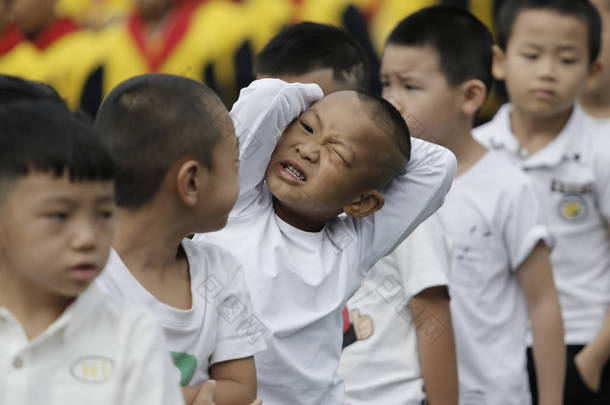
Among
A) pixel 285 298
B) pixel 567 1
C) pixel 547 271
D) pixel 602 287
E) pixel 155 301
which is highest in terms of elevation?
pixel 567 1

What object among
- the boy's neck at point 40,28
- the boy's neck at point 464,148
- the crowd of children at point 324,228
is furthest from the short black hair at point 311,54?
the boy's neck at point 40,28

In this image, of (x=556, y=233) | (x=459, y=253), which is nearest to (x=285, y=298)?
(x=459, y=253)

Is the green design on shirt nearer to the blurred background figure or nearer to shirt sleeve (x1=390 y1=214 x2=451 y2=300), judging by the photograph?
shirt sleeve (x1=390 y1=214 x2=451 y2=300)

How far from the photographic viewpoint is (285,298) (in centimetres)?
207

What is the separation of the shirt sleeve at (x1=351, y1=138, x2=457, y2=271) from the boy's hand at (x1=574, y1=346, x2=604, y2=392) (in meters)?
1.34

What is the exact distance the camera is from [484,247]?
299 cm

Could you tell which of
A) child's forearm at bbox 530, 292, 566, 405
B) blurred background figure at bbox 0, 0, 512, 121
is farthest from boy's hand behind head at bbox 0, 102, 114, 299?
blurred background figure at bbox 0, 0, 512, 121

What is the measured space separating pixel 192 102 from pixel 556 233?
6.43 ft

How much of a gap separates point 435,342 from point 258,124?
806 millimetres

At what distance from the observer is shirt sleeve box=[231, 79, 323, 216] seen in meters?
2.11

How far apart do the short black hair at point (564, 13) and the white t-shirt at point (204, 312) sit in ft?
6.67

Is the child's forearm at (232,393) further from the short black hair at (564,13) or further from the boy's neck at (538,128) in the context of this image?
the short black hair at (564,13)

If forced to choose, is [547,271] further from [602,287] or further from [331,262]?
[331,262]

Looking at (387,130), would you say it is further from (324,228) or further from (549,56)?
(549,56)
